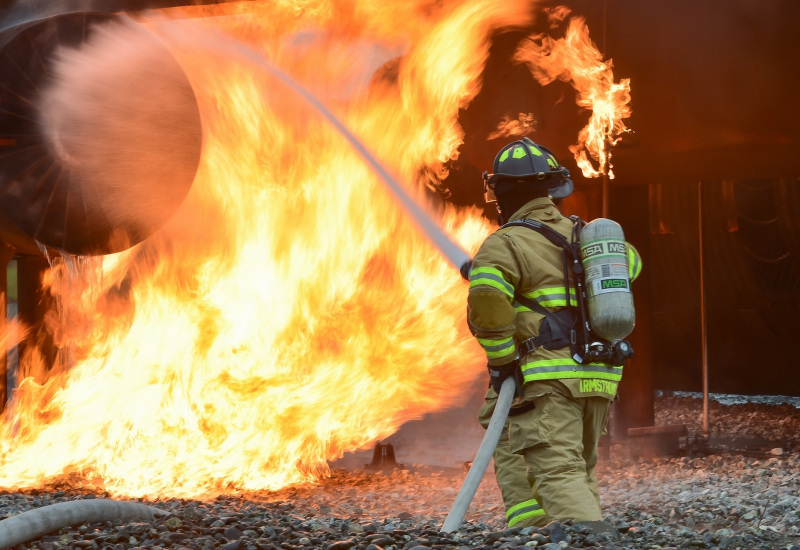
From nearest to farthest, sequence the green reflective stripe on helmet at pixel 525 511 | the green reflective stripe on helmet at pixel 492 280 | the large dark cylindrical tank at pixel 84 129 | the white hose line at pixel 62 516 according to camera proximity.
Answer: the white hose line at pixel 62 516, the green reflective stripe on helmet at pixel 492 280, the green reflective stripe on helmet at pixel 525 511, the large dark cylindrical tank at pixel 84 129

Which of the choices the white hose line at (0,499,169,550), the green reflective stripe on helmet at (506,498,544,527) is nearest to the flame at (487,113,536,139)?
the green reflective stripe on helmet at (506,498,544,527)

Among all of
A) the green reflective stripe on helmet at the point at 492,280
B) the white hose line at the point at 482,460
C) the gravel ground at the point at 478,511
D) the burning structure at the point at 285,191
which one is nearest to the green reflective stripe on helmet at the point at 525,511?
the gravel ground at the point at 478,511

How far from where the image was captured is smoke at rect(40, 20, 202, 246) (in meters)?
6.74

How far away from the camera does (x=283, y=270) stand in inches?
290

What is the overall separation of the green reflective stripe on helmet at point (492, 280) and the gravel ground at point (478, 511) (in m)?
1.02

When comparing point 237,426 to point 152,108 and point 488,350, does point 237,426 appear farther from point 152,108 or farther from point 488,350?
point 488,350

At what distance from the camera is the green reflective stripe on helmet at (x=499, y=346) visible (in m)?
3.96

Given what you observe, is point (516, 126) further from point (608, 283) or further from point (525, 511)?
point (525, 511)

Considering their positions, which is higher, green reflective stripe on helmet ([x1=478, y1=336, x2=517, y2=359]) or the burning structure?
the burning structure

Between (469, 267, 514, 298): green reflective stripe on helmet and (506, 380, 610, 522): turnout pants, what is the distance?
449 mm

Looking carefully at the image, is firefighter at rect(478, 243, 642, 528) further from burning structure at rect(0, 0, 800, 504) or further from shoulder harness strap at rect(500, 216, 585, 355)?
burning structure at rect(0, 0, 800, 504)

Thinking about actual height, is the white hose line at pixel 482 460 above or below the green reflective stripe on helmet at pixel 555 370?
below

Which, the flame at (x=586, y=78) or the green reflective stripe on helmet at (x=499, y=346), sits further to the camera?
the flame at (x=586, y=78)

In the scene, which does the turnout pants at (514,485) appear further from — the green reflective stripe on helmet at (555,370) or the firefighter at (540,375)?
the green reflective stripe on helmet at (555,370)
